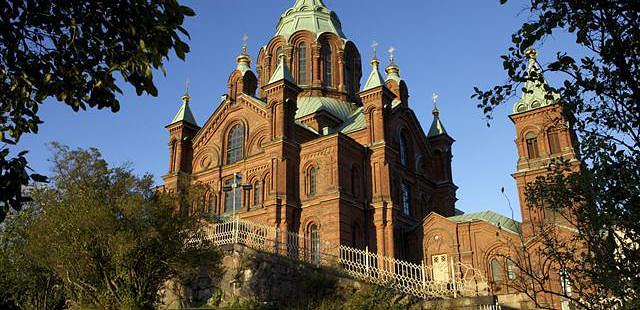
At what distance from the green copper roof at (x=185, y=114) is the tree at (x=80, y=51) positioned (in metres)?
32.4

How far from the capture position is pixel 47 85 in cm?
734

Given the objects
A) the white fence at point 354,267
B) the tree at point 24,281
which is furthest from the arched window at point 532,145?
the tree at point 24,281

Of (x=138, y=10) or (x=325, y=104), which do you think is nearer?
(x=138, y=10)

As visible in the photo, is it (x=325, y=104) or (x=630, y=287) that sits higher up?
(x=325, y=104)

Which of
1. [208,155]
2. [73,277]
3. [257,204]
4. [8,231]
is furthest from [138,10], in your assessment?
[208,155]

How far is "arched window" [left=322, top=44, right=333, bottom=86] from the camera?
43.7m

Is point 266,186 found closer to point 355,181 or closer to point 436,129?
point 355,181

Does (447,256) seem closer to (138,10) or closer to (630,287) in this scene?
(630,287)

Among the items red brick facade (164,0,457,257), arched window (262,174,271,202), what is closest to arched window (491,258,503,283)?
red brick facade (164,0,457,257)

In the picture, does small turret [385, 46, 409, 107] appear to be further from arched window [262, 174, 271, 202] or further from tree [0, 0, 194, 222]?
tree [0, 0, 194, 222]

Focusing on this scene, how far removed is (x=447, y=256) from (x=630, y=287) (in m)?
24.2

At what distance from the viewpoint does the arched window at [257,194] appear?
34.2 meters

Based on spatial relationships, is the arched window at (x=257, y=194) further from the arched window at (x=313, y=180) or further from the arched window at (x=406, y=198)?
the arched window at (x=406, y=198)

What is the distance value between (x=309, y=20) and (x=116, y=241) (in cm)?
3453
